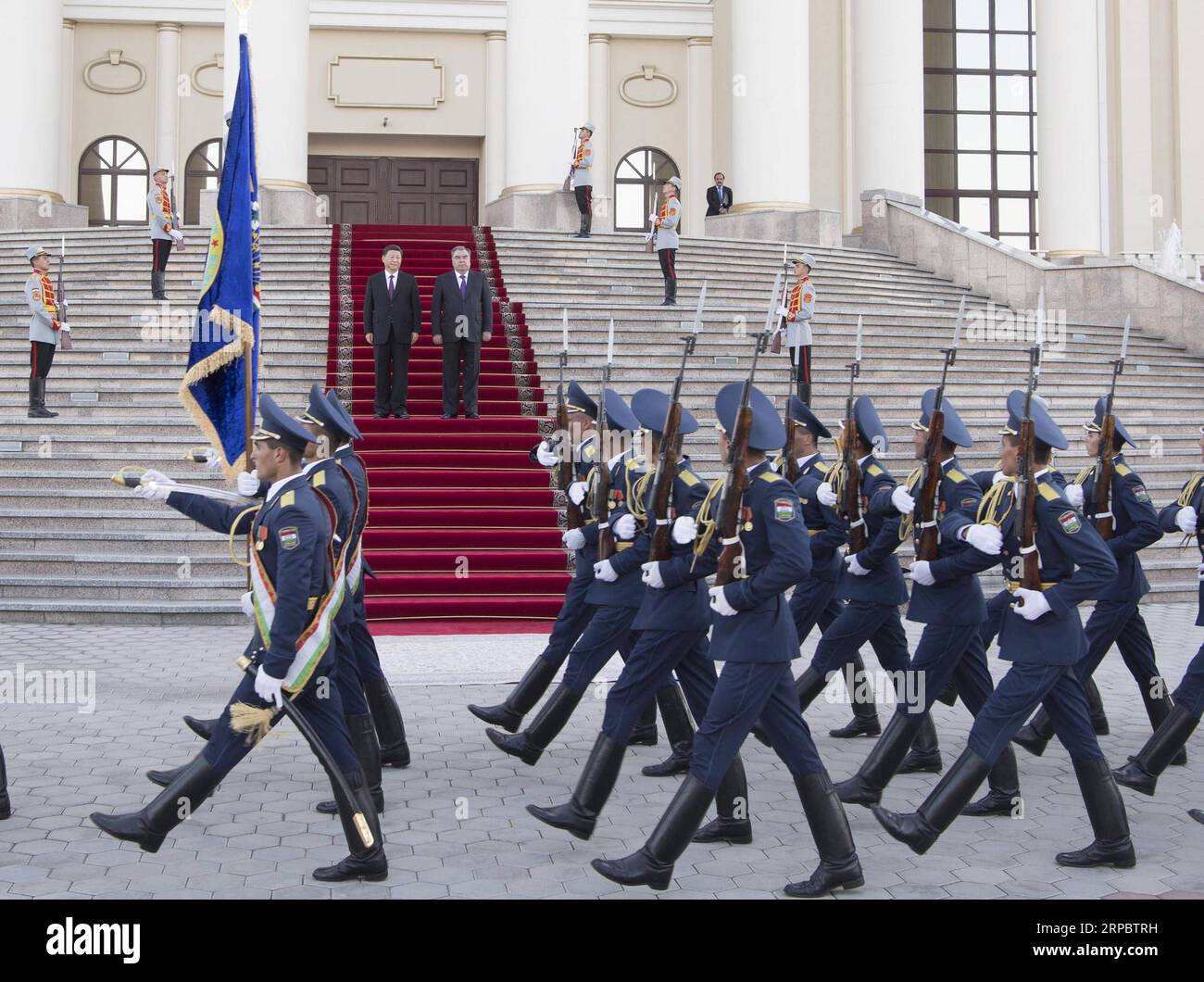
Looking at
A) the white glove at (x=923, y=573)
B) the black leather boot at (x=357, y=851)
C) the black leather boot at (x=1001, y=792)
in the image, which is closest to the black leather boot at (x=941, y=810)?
the black leather boot at (x=1001, y=792)

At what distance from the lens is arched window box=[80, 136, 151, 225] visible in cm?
2823

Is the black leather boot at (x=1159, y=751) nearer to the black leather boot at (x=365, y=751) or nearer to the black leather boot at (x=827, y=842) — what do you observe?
the black leather boot at (x=827, y=842)

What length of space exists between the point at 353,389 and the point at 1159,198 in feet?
70.5

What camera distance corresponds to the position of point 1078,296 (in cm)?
2178

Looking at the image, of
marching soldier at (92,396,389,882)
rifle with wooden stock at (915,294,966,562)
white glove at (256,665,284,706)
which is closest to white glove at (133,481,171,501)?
marching soldier at (92,396,389,882)

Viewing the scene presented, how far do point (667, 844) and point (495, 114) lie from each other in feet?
83.0

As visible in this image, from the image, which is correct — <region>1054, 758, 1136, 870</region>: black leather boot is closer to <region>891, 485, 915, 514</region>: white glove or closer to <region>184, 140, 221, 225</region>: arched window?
<region>891, 485, 915, 514</region>: white glove

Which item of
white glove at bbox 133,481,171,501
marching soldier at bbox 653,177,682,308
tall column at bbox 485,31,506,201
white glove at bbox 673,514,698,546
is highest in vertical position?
tall column at bbox 485,31,506,201

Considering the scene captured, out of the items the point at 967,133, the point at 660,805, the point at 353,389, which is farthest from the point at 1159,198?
the point at 660,805

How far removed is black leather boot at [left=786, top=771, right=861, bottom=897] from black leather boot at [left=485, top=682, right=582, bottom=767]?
2.01 m

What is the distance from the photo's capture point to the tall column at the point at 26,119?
2259 centimetres

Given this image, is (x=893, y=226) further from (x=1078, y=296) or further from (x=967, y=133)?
(x=967, y=133)

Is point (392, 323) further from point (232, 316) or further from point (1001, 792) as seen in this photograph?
point (1001, 792)

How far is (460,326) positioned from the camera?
14422 mm
